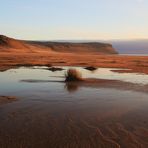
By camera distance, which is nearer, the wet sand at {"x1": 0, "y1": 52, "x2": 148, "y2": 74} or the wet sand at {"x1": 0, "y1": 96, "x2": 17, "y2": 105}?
the wet sand at {"x1": 0, "y1": 96, "x2": 17, "y2": 105}

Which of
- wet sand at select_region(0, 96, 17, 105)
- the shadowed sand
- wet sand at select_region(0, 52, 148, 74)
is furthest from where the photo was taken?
wet sand at select_region(0, 52, 148, 74)

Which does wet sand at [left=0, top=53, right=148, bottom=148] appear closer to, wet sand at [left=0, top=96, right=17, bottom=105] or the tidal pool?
the tidal pool

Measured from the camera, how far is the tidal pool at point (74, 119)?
799 centimetres

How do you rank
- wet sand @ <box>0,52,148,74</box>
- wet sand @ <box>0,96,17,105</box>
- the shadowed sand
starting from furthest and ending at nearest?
wet sand @ <box>0,52,148,74</box> < wet sand @ <box>0,96,17,105</box> < the shadowed sand

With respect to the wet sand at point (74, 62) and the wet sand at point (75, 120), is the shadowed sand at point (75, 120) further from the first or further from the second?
the wet sand at point (74, 62)

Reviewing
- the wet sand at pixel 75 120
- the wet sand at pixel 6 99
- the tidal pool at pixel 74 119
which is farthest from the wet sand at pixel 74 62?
the wet sand at pixel 6 99

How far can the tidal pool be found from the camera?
7992 millimetres

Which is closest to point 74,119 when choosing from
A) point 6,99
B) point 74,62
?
point 6,99

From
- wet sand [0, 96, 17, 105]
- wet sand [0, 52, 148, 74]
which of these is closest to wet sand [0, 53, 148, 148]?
wet sand [0, 96, 17, 105]

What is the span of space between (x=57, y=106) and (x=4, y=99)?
2123 millimetres

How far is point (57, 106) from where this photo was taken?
11688mm

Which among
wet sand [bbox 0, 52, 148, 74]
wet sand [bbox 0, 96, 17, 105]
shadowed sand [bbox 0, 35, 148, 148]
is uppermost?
shadowed sand [bbox 0, 35, 148, 148]

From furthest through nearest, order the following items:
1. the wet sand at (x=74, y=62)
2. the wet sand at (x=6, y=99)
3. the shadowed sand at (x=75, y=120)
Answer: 1. the wet sand at (x=74, y=62)
2. the wet sand at (x=6, y=99)
3. the shadowed sand at (x=75, y=120)

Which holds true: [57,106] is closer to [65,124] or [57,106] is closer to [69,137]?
[65,124]
